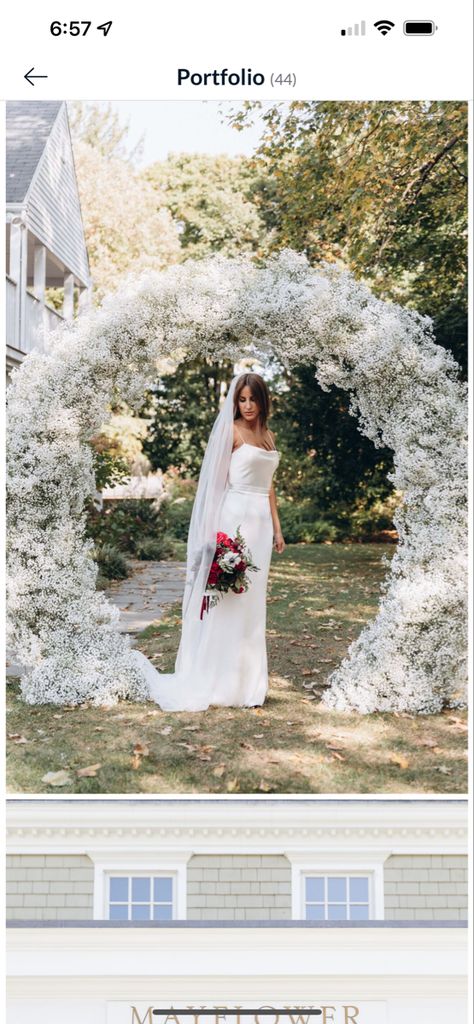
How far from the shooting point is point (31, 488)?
5.12 meters

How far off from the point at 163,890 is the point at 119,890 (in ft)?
Answer: 0.49

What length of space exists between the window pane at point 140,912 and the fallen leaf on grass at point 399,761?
1704mm

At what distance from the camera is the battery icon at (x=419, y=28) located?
285cm

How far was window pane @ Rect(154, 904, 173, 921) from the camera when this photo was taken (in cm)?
280

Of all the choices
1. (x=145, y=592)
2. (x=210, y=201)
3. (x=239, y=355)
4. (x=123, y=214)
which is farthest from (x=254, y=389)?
(x=123, y=214)

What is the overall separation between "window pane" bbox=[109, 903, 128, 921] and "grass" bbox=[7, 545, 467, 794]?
1.05 m

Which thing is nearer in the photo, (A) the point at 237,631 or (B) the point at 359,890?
(B) the point at 359,890

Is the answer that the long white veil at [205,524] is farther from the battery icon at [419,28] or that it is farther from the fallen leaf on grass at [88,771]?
the battery icon at [419,28]

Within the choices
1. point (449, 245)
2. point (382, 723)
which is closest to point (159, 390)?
point (449, 245)

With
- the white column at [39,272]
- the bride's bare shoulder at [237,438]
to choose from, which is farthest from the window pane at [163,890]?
the white column at [39,272]

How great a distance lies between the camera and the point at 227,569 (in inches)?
194
